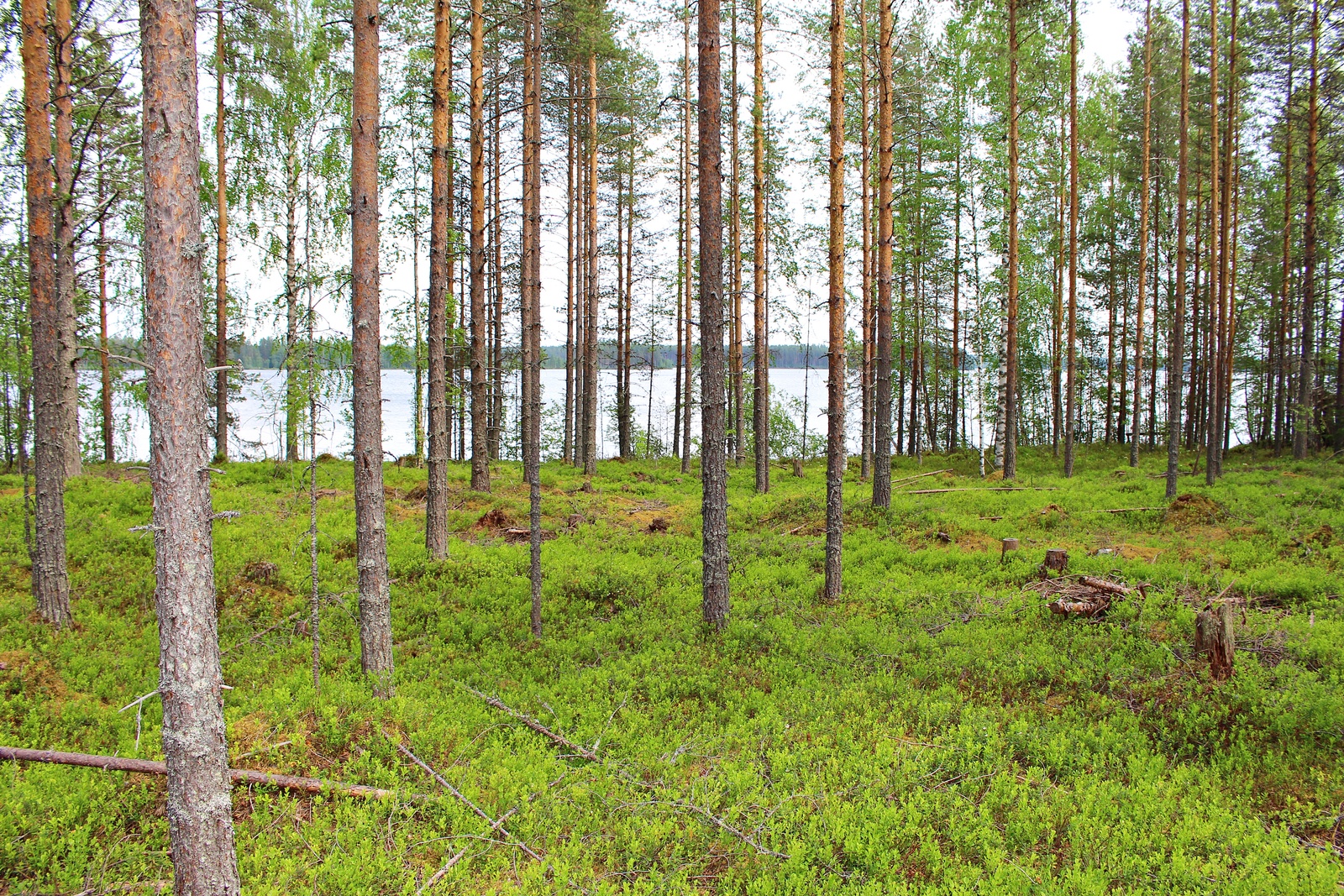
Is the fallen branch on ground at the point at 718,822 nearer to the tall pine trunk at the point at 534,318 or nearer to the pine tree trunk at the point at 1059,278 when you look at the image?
the tall pine trunk at the point at 534,318

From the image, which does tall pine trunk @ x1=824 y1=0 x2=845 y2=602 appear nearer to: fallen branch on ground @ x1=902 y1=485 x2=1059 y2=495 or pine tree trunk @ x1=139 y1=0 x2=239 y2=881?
fallen branch on ground @ x1=902 y1=485 x2=1059 y2=495

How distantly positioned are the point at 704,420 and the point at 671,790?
418 cm

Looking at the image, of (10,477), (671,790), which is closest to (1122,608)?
(671,790)

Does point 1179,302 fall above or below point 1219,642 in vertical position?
above

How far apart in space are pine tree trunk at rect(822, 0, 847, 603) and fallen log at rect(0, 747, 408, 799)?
21.2ft

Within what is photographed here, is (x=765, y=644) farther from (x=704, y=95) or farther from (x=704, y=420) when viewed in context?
(x=704, y=95)

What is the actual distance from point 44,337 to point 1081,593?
1299cm

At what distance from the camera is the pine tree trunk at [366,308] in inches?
254

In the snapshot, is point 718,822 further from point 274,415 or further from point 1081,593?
point 1081,593

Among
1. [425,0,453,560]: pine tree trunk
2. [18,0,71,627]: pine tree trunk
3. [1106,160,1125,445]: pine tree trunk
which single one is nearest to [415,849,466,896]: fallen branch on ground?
[18,0,71,627]: pine tree trunk

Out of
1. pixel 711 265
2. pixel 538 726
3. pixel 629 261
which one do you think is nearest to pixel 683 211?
pixel 629 261

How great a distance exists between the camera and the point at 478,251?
1113cm

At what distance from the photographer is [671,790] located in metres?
5.17

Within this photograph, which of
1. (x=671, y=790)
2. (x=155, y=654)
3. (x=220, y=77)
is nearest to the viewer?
(x=671, y=790)
